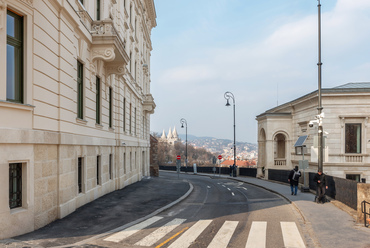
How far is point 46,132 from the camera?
10.2 meters

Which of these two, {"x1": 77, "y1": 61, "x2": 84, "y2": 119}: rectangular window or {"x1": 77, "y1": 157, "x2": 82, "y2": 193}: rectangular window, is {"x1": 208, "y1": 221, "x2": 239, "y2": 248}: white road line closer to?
{"x1": 77, "y1": 157, "x2": 82, "y2": 193}: rectangular window

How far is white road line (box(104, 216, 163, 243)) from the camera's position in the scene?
9334 millimetres

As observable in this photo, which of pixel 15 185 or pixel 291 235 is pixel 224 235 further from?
pixel 15 185

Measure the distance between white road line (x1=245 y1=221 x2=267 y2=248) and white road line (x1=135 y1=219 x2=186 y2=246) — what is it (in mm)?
2503

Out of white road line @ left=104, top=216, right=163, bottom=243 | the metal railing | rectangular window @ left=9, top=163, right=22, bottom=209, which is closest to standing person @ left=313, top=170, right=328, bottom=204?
the metal railing

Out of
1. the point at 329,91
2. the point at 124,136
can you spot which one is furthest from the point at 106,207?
the point at 329,91

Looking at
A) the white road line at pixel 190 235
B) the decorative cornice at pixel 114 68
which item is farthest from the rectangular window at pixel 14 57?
the decorative cornice at pixel 114 68

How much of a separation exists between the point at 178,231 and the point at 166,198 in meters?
7.49

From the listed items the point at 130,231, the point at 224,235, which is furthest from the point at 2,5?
the point at 224,235

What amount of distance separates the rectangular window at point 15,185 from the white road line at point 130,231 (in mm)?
2677

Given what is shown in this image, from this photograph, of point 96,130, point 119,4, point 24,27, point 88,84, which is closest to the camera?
point 24,27

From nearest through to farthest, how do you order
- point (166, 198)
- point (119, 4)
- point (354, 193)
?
1. point (354, 193)
2. point (166, 198)
3. point (119, 4)

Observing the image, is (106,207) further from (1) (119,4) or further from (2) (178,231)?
(1) (119,4)

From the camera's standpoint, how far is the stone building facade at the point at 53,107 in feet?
28.9
